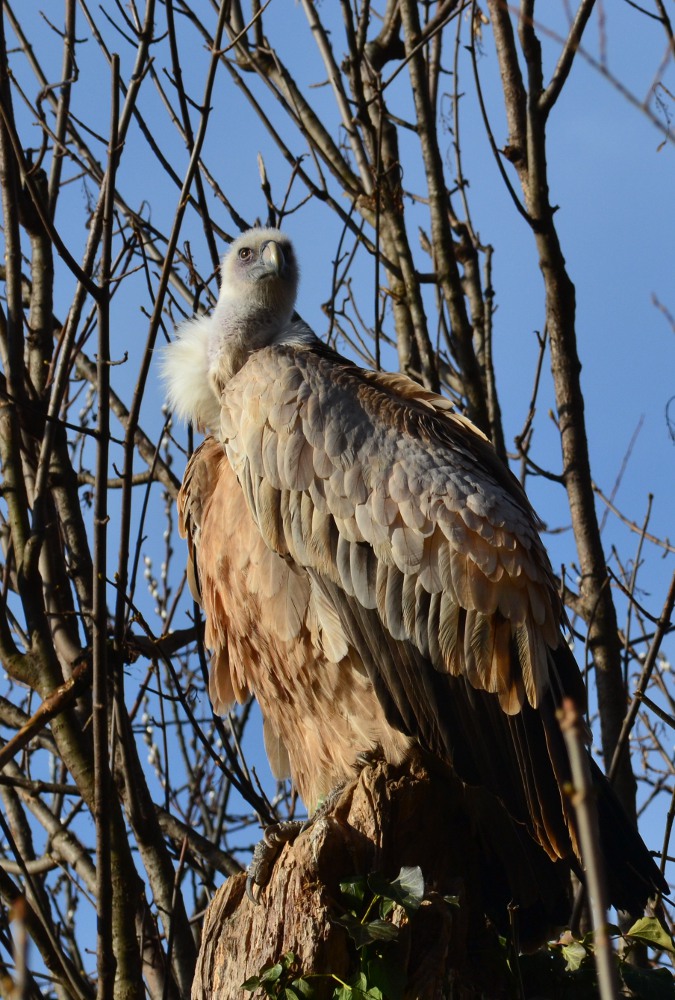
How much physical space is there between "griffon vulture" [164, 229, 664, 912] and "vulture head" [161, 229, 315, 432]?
0.81 ft

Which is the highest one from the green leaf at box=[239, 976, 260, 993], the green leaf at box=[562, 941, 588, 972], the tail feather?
the tail feather

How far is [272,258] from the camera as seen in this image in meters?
5.52

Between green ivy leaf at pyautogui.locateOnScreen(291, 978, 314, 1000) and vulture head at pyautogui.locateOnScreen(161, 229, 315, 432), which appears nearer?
green ivy leaf at pyautogui.locateOnScreen(291, 978, 314, 1000)

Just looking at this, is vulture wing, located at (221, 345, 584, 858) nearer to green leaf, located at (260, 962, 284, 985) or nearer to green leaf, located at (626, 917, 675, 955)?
green leaf, located at (626, 917, 675, 955)

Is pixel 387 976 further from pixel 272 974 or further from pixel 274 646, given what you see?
pixel 274 646

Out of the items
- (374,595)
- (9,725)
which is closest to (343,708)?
(374,595)

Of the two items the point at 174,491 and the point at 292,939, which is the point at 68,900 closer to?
the point at 174,491

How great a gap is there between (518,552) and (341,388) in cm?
96

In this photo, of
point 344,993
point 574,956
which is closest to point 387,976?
point 344,993

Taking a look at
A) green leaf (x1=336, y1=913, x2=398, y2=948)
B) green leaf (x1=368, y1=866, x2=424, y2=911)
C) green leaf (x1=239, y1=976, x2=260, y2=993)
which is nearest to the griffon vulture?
green leaf (x1=368, y1=866, x2=424, y2=911)

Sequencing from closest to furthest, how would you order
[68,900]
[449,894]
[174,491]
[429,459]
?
[449,894] < [429,459] < [174,491] < [68,900]

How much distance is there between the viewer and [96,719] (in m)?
3.64

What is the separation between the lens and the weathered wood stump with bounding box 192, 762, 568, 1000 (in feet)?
11.3

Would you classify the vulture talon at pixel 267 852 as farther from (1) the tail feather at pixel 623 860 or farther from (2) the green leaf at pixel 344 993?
(1) the tail feather at pixel 623 860
